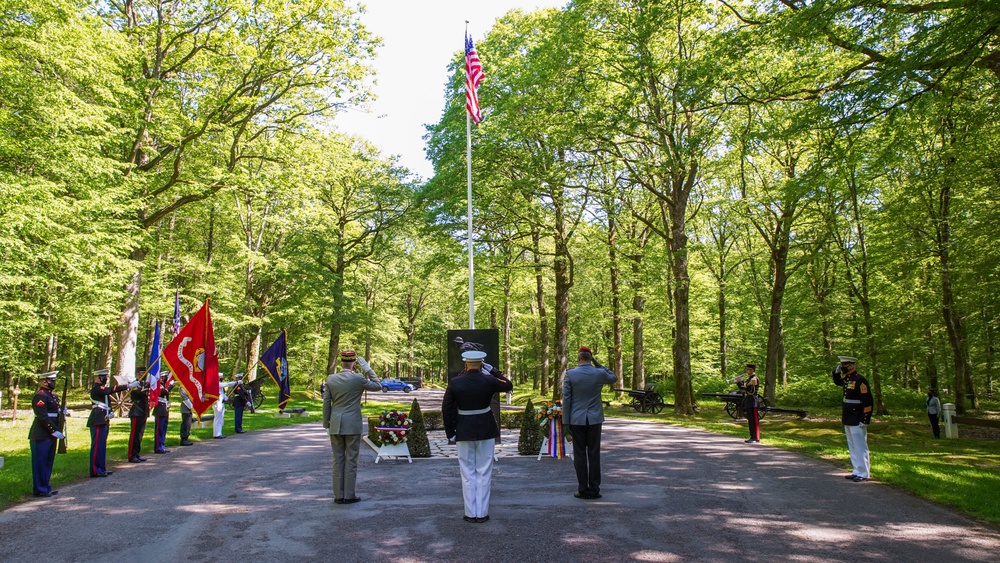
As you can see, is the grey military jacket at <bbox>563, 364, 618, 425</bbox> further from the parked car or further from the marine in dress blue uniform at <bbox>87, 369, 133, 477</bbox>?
the parked car

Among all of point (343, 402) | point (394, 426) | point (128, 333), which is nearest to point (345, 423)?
point (343, 402)

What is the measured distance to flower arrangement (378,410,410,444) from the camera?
474 inches

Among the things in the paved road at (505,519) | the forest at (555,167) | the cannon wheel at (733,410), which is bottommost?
the cannon wheel at (733,410)

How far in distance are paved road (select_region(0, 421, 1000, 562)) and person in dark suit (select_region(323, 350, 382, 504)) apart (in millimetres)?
285

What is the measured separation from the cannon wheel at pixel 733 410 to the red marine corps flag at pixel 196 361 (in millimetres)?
17657

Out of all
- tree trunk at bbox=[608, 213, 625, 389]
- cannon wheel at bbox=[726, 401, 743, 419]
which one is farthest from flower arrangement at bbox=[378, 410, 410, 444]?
tree trunk at bbox=[608, 213, 625, 389]

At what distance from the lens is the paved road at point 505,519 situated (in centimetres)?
570

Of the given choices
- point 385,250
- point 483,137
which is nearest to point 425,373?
point 385,250

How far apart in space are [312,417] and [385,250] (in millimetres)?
14341

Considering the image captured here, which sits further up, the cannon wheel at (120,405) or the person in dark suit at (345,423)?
the person in dark suit at (345,423)

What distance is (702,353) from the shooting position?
38656 mm

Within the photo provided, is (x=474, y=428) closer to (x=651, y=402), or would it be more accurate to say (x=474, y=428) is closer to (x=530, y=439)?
(x=530, y=439)

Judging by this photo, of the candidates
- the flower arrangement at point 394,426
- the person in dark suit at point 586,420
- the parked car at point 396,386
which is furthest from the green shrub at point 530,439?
the parked car at point 396,386

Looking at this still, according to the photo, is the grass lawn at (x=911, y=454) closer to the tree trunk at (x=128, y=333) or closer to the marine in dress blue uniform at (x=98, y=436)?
the marine in dress blue uniform at (x=98, y=436)
